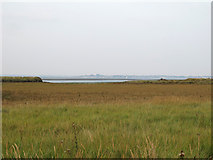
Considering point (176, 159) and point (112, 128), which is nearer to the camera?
point (176, 159)

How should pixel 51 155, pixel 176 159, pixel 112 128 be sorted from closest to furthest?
pixel 176 159 → pixel 51 155 → pixel 112 128

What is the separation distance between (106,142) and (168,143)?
3.33 feet

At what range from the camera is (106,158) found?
2.05m

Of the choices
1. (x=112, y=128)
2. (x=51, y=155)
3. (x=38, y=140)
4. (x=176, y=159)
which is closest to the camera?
(x=176, y=159)

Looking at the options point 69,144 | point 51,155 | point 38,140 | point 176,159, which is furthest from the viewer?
point 38,140

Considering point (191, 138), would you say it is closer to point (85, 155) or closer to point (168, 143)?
point (168, 143)

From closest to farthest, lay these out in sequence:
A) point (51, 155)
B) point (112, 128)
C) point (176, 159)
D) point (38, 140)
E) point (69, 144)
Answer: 1. point (176, 159)
2. point (51, 155)
3. point (69, 144)
4. point (38, 140)
5. point (112, 128)

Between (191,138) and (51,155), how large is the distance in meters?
2.39

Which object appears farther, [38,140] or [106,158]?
[38,140]

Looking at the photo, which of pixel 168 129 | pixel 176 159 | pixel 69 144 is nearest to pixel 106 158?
pixel 69 144

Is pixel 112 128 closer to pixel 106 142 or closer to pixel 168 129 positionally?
pixel 106 142

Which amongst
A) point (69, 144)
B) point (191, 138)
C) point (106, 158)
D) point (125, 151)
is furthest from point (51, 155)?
point (191, 138)

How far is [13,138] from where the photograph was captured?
2.86 m

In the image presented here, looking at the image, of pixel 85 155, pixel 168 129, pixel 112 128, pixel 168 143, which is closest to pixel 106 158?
pixel 85 155
